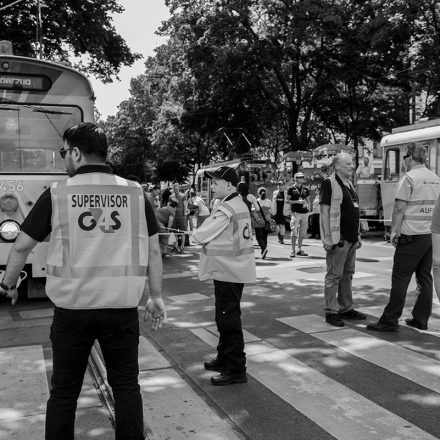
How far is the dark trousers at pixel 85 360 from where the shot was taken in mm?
2902

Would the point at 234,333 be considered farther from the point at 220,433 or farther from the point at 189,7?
the point at 189,7

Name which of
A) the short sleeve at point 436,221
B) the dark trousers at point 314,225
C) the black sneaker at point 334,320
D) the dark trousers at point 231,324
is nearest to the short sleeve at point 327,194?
the black sneaker at point 334,320

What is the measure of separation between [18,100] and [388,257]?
8429 mm

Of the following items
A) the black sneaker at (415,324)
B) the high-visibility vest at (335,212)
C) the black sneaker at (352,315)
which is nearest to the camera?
the black sneaker at (415,324)

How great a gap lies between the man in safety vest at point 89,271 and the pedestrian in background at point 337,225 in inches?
144

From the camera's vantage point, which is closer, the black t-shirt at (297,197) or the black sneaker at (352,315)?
the black sneaker at (352,315)

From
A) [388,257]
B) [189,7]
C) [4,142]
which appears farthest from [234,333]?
[189,7]

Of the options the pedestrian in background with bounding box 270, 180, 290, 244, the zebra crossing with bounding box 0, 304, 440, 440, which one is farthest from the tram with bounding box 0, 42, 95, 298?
the pedestrian in background with bounding box 270, 180, 290, 244

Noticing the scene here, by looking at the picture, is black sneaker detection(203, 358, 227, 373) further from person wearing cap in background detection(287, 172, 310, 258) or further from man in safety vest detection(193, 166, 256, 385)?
person wearing cap in background detection(287, 172, 310, 258)

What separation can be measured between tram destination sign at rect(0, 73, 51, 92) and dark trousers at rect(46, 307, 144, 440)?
17.7 feet

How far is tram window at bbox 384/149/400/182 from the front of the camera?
16.7 metres

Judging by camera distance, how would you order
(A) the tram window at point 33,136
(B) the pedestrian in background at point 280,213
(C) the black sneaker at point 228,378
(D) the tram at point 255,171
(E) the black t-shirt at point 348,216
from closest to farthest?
(C) the black sneaker at point 228,378, (E) the black t-shirt at point 348,216, (A) the tram window at point 33,136, (B) the pedestrian in background at point 280,213, (D) the tram at point 255,171

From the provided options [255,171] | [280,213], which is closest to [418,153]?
[280,213]

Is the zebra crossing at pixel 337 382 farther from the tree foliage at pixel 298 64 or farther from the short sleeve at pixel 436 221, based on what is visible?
the tree foliage at pixel 298 64
